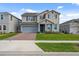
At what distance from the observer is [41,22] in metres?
45.3

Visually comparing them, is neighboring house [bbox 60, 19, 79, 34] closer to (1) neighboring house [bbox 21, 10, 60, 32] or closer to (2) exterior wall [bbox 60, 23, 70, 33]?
(2) exterior wall [bbox 60, 23, 70, 33]

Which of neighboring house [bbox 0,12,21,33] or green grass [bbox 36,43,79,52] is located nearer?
green grass [bbox 36,43,79,52]

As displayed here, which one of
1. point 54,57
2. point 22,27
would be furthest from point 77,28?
point 54,57

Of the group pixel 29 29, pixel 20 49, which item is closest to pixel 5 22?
pixel 29 29

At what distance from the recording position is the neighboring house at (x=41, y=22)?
44.8 metres

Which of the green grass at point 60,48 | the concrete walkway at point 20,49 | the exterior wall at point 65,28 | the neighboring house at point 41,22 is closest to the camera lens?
the concrete walkway at point 20,49

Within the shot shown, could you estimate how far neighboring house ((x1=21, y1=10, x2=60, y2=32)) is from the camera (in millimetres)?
44750

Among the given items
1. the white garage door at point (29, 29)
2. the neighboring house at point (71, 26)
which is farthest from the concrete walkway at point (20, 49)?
the neighboring house at point (71, 26)

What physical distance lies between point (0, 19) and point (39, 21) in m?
9.02

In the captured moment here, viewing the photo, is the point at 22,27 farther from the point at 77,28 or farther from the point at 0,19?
the point at 77,28

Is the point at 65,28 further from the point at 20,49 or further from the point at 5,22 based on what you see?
the point at 20,49

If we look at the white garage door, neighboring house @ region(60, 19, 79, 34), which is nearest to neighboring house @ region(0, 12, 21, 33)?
the white garage door

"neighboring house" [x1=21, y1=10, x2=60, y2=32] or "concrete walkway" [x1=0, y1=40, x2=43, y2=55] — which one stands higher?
"neighboring house" [x1=21, y1=10, x2=60, y2=32]

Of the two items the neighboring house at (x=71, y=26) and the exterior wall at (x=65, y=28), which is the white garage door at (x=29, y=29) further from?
the neighboring house at (x=71, y=26)
